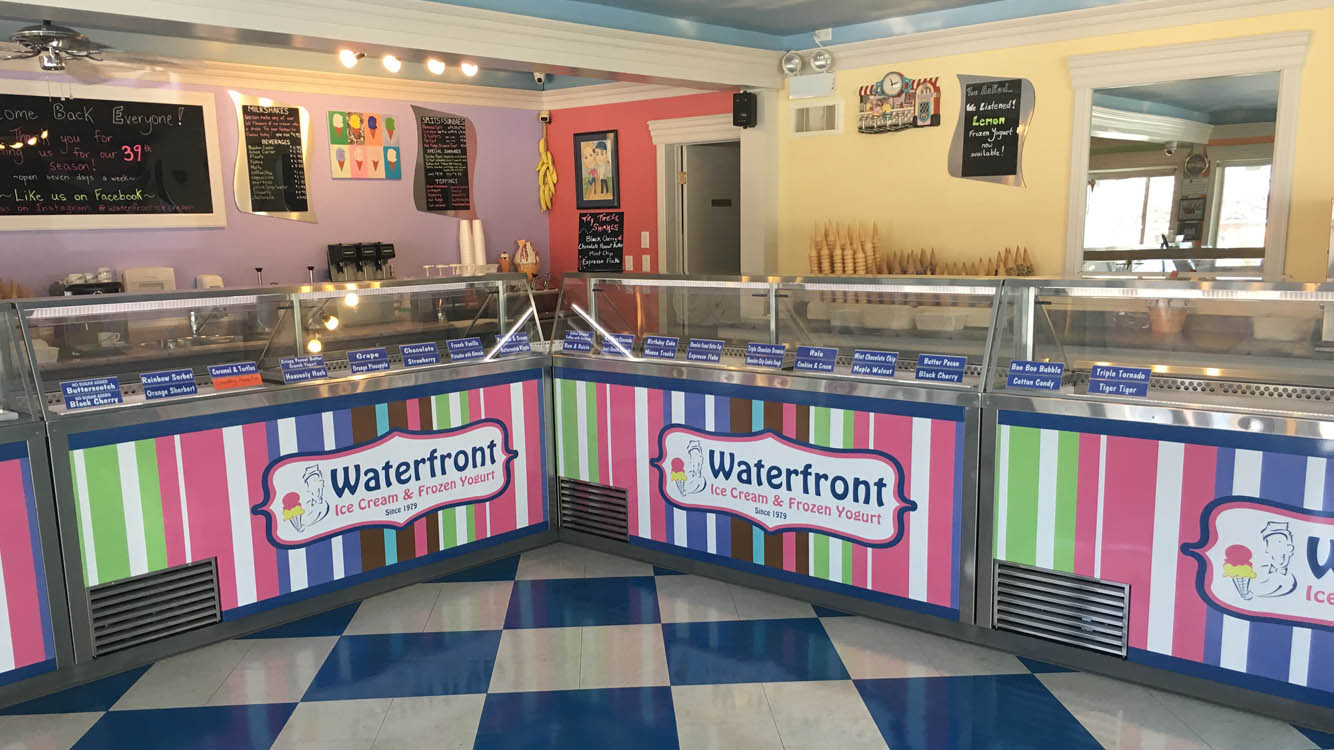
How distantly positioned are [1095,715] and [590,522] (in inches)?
87.4

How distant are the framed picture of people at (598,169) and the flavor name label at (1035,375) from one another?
205 inches

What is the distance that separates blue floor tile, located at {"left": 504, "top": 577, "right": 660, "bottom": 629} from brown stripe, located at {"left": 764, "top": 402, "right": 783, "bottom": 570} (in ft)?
1.56

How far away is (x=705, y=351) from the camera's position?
3895 millimetres

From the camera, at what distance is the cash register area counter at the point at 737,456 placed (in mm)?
2850

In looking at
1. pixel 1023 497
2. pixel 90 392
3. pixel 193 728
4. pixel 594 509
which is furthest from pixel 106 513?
pixel 1023 497

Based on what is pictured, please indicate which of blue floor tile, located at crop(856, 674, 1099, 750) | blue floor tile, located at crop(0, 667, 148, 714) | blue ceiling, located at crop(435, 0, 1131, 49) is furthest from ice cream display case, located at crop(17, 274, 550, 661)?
blue ceiling, located at crop(435, 0, 1131, 49)

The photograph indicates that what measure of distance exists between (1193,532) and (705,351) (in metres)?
1.83

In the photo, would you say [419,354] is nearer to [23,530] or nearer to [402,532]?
[402,532]

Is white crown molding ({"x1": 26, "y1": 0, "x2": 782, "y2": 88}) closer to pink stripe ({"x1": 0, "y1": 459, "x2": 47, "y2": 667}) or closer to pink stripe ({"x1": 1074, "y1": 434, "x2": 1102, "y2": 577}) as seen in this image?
pink stripe ({"x1": 0, "y1": 459, "x2": 47, "y2": 667})

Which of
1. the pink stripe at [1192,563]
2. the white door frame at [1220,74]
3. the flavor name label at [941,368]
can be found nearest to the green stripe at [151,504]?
the flavor name label at [941,368]

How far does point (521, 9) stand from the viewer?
511 cm

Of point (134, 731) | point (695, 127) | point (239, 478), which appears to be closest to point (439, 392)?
point (239, 478)

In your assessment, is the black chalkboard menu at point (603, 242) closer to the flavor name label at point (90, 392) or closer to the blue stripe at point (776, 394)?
the blue stripe at point (776, 394)

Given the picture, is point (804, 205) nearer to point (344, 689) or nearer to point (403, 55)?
point (403, 55)
